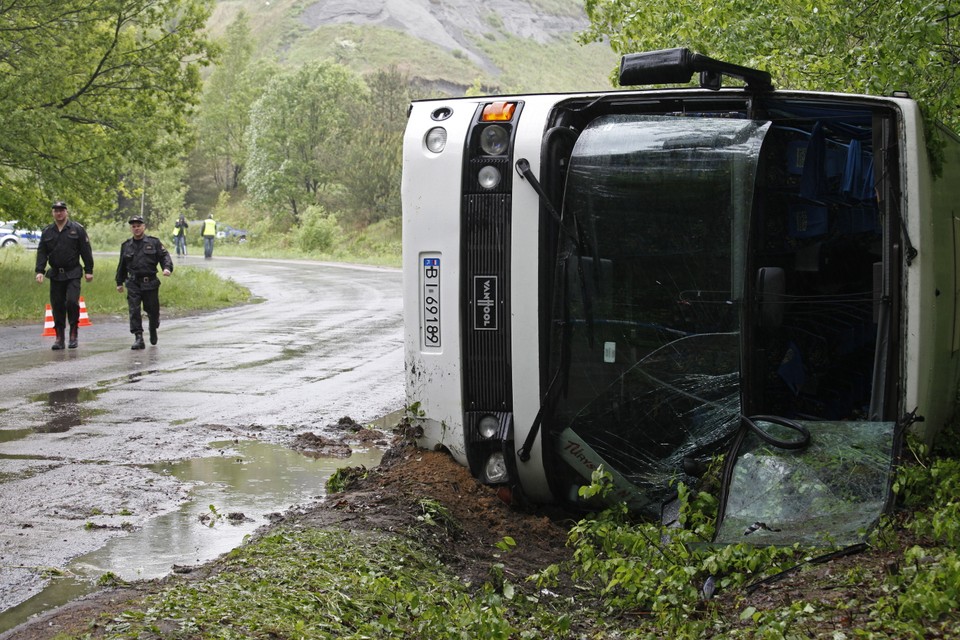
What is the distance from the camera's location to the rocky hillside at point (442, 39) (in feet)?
410

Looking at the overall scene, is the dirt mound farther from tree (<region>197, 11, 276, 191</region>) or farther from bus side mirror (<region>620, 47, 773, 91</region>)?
tree (<region>197, 11, 276, 191</region>)

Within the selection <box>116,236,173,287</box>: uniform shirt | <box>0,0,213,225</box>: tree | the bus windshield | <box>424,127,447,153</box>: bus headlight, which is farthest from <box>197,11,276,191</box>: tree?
the bus windshield

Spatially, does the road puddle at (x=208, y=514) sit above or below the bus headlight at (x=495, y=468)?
below

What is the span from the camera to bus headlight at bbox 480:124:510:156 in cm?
609

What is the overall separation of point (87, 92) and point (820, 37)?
16.4m

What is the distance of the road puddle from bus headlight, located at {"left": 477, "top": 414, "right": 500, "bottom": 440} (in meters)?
1.43

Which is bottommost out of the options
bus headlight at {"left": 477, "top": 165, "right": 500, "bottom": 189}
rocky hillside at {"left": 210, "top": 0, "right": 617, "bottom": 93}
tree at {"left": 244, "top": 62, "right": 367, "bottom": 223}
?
bus headlight at {"left": 477, "top": 165, "right": 500, "bottom": 189}

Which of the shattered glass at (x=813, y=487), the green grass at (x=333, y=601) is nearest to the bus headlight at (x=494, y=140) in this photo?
the shattered glass at (x=813, y=487)

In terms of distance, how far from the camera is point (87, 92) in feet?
73.4

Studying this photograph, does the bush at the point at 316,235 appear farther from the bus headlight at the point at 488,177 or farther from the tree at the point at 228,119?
the bus headlight at the point at 488,177

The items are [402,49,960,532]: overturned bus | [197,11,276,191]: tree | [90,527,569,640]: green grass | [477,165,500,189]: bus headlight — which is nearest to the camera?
[90,527,569,640]: green grass

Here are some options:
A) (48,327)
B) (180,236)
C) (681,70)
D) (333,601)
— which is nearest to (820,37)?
(681,70)

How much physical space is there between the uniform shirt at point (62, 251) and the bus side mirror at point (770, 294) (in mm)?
12020

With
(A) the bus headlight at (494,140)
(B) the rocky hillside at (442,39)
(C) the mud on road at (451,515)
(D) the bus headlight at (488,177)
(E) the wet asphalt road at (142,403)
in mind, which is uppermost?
(B) the rocky hillside at (442,39)
